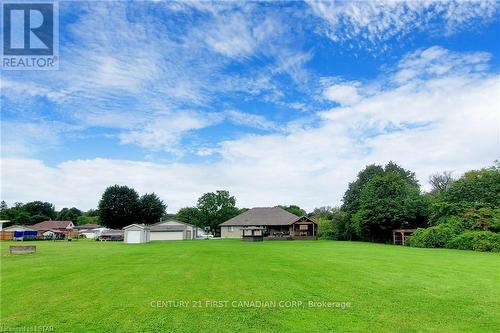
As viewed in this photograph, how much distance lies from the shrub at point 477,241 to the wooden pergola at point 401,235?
7606 millimetres

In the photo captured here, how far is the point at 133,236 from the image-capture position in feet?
161

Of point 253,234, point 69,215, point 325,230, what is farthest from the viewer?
point 69,215

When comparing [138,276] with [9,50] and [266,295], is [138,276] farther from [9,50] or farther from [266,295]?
[9,50]

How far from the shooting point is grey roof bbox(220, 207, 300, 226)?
61.6 meters

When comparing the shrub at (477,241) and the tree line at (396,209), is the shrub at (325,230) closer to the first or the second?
the tree line at (396,209)

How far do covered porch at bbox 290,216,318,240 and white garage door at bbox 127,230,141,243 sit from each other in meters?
24.5

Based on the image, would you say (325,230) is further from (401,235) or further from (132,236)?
(132,236)

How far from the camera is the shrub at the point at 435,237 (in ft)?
113

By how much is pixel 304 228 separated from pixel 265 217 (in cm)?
921

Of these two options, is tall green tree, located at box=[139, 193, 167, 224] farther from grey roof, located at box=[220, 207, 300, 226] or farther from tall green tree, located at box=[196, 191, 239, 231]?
grey roof, located at box=[220, 207, 300, 226]

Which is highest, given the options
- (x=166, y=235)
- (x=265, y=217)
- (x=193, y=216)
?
(x=265, y=217)

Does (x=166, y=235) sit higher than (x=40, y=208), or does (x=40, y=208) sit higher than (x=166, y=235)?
(x=40, y=208)

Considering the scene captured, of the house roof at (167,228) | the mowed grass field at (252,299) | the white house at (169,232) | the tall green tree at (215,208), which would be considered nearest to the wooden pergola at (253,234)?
the white house at (169,232)

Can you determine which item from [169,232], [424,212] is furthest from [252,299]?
[169,232]
